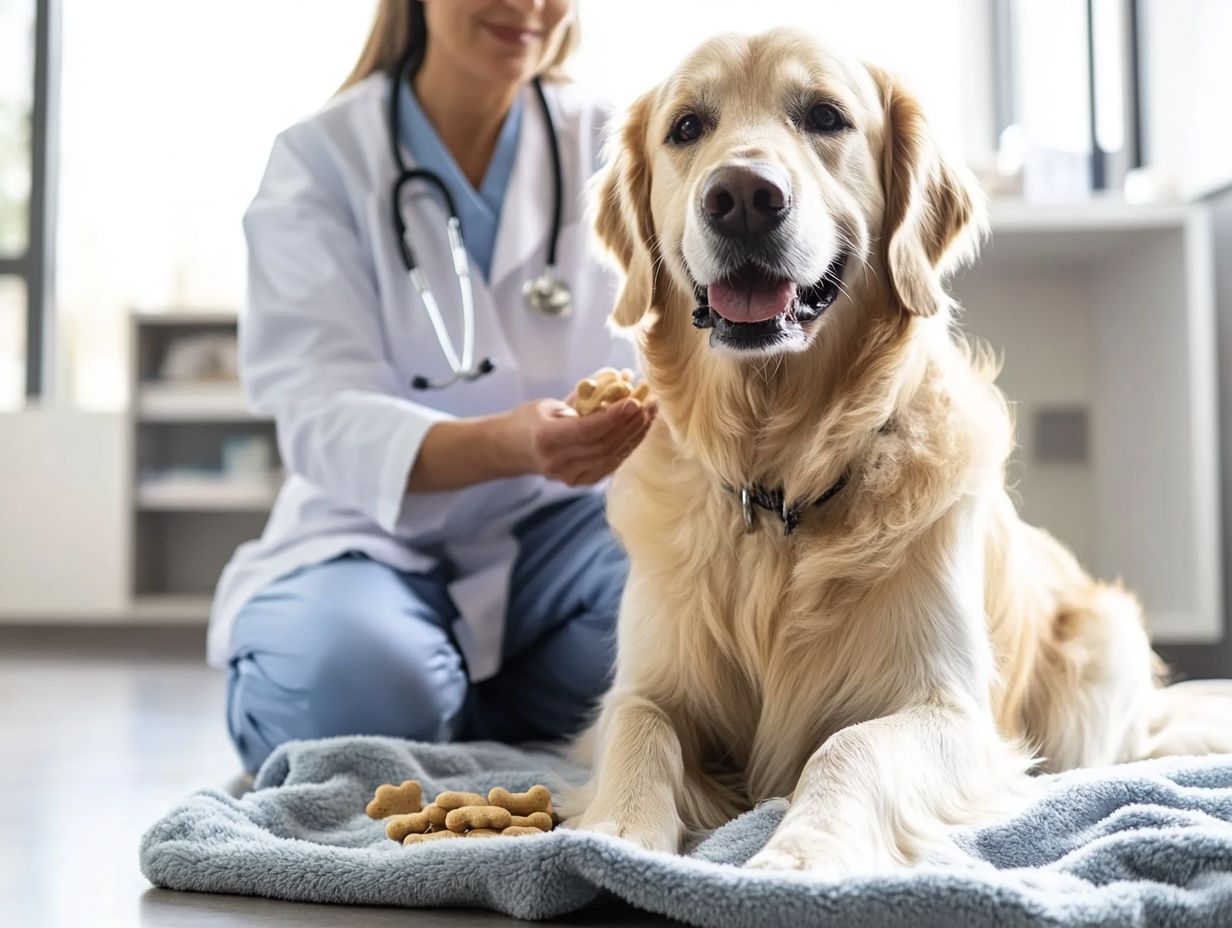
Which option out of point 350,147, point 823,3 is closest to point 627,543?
point 350,147

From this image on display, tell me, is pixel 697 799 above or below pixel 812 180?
below

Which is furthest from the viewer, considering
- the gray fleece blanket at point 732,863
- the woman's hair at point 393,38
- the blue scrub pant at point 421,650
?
the woman's hair at point 393,38

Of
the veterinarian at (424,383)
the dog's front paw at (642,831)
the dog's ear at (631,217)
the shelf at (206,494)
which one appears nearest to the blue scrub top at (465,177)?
the veterinarian at (424,383)

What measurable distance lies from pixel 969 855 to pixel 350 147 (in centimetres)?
147

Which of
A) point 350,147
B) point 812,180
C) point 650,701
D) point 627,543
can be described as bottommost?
point 650,701

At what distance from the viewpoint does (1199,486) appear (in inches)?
105

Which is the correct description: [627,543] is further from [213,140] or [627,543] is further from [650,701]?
[213,140]

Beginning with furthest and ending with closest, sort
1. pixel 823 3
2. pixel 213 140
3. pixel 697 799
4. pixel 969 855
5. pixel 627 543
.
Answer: pixel 213 140 < pixel 823 3 < pixel 627 543 < pixel 697 799 < pixel 969 855

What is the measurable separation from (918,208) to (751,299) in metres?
0.28

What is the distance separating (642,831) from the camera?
1.14 m

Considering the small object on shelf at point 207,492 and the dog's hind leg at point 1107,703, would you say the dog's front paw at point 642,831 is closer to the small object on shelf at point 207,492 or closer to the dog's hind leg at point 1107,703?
the dog's hind leg at point 1107,703

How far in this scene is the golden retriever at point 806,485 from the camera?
1.28m

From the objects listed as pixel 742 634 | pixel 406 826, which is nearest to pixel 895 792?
pixel 742 634

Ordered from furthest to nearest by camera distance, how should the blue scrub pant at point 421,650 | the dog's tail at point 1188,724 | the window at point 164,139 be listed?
1. the window at point 164,139
2. the blue scrub pant at point 421,650
3. the dog's tail at point 1188,724
